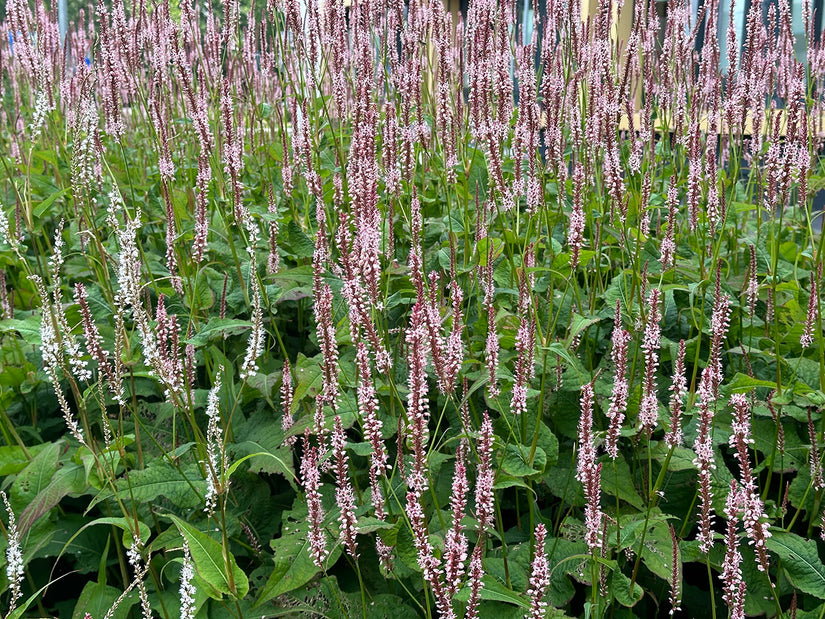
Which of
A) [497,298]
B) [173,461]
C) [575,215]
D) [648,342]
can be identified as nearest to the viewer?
[648,342]

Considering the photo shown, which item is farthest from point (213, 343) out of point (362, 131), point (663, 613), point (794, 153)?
point (794, 153)

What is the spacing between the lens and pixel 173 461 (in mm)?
2045

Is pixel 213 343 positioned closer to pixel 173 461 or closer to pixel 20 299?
pixel 173 461

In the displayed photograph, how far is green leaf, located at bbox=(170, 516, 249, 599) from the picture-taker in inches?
65.6

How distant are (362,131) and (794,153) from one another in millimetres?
1312

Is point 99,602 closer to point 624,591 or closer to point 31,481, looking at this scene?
point 31,481

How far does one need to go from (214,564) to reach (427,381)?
0.96 m

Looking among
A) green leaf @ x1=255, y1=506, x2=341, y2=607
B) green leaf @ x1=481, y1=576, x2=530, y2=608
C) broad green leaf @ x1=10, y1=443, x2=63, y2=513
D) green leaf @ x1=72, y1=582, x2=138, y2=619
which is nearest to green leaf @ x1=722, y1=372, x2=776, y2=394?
green leaf @ x1=481, y1=576, x2=530, y2=608

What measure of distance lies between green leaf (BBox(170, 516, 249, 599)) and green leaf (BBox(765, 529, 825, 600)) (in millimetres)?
1264

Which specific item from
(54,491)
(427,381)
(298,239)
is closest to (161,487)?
(54,491)

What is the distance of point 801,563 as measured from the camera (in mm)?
1830

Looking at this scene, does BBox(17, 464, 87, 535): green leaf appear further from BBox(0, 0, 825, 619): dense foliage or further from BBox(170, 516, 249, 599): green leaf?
BBox(170, 516, 249, 599): green leaf

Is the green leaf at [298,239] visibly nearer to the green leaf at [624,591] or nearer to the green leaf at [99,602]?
the green leaf at [99,602]

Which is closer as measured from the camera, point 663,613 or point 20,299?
point 663,613
